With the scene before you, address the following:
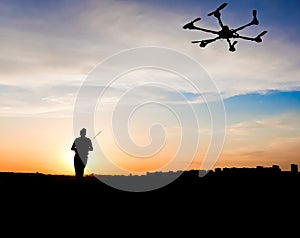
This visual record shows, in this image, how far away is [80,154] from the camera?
16.9 m

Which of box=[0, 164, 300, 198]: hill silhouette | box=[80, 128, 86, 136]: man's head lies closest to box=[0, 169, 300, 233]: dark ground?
box=[0, 164, 300, 198]: hill silhouette

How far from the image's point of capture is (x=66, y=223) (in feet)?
32.1

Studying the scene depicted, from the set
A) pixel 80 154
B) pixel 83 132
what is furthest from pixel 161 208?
pixel 83 132

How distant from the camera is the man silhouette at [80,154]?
16844 mm

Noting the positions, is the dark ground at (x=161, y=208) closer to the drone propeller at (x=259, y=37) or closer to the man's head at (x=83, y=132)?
the man's head at (x=83, y=132)

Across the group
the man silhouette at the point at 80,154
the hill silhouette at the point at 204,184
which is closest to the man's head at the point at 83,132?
the man silhouette at the point at 80,154

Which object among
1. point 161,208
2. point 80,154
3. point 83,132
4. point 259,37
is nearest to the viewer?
point 161,208

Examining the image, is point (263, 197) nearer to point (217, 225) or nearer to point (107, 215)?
point (217, 225)

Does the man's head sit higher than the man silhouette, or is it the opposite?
the man's head

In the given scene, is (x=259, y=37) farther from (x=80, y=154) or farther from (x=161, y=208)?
(x=80, y=154)

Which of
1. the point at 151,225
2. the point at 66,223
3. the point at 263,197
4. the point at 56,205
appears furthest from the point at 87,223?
the point at 263,197

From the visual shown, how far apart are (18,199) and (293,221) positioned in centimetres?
880

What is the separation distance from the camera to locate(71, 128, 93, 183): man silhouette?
16.8m

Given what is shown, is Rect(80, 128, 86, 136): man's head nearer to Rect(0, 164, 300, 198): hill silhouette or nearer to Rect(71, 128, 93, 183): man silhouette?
Rect(71, 128, 93, 183): man silhouette
